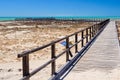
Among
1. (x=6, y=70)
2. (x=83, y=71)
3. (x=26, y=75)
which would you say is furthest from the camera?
(x=6, y=70)

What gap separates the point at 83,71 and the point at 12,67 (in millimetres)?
4827

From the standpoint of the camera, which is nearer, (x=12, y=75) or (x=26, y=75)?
(x=26, y=75)

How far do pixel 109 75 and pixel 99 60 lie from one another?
237cm

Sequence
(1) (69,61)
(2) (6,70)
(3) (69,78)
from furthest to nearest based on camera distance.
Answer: (2) (6,70) → (1) (69,61) → (3) (69,78)

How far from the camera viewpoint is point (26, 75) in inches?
195

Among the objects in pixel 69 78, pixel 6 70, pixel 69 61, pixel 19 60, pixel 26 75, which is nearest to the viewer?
pixel 26 75

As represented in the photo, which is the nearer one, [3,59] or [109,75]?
[109,75]

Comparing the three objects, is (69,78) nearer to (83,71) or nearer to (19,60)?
(83,71)

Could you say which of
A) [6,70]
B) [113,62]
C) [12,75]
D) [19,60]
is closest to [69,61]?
[113,62]

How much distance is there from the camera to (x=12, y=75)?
1000cm

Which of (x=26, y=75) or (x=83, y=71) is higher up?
(x=26, y=75)

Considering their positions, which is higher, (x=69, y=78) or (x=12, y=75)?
(x=69, y=78)

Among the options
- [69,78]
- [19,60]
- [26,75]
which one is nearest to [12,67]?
[19,60]

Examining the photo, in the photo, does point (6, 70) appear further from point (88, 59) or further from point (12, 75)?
point (88, 59)
